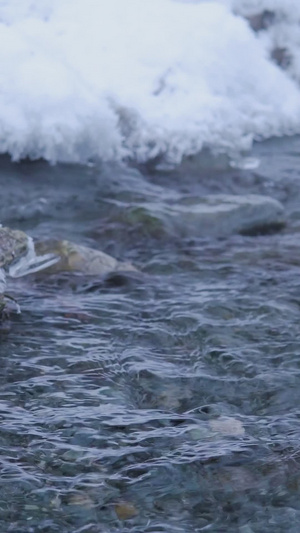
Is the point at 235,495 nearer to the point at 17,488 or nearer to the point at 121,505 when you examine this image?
the point at 121,505

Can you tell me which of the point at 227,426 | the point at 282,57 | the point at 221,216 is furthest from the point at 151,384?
the point at 282,57

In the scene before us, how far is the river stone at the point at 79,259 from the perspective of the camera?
4.98 m

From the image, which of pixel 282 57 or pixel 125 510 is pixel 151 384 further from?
pixel 282 57

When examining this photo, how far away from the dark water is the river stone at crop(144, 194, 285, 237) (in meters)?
0.11

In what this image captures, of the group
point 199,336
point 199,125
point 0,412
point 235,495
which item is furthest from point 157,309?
point 199,125

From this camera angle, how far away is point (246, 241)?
5652 millimetres

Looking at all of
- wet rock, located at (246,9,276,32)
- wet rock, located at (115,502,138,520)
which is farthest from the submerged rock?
wet rock, located at (246,9,276,32)

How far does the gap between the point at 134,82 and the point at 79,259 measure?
2549mm

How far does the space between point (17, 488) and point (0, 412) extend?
0.49 metres

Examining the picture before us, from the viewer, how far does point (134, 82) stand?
23.6 feet

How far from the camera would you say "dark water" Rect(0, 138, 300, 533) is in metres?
3.00

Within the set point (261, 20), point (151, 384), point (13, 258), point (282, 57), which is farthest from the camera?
point (261, 20)

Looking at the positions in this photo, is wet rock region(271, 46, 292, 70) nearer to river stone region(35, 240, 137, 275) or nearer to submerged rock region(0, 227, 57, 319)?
river stone region(35, 240, 137, 275)

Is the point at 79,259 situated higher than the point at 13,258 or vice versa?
the point at 13,258
